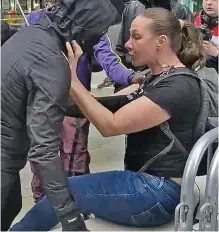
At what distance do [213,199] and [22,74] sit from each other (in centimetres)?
83

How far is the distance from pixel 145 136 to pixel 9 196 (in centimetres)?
64

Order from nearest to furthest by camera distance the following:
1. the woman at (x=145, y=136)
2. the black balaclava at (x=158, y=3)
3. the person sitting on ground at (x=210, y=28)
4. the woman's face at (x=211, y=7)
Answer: the woman at (x=145, y=136)
the person sitting on ground at (x=210, y=28)
the woman's face at (x=211, y=7)
the black balaclava at (x=158, y=3)

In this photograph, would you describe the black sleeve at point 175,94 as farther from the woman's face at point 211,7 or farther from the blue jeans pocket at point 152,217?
the woman's face at point 211,7

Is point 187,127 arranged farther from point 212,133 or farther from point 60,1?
point 60,1

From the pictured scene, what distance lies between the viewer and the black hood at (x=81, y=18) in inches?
69.0

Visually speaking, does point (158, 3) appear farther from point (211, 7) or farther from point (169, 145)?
point (169, 145)

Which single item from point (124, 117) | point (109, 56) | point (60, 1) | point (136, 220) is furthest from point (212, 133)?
point (109, 56)

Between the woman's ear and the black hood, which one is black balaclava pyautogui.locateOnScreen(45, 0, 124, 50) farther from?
the woman's ear

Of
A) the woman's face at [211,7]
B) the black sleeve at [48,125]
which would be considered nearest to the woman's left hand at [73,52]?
the black sleeve at [48,125]

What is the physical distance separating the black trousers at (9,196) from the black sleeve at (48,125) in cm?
17

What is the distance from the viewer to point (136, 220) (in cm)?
213

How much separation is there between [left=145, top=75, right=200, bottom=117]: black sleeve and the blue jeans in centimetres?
31

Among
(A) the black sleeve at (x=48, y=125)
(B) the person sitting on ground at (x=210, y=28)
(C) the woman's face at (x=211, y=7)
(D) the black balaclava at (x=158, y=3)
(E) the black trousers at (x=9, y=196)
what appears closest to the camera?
(A) the black sleeve at (x=48, y=125)

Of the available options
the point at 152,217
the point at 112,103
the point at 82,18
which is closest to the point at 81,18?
the point at 82,18
